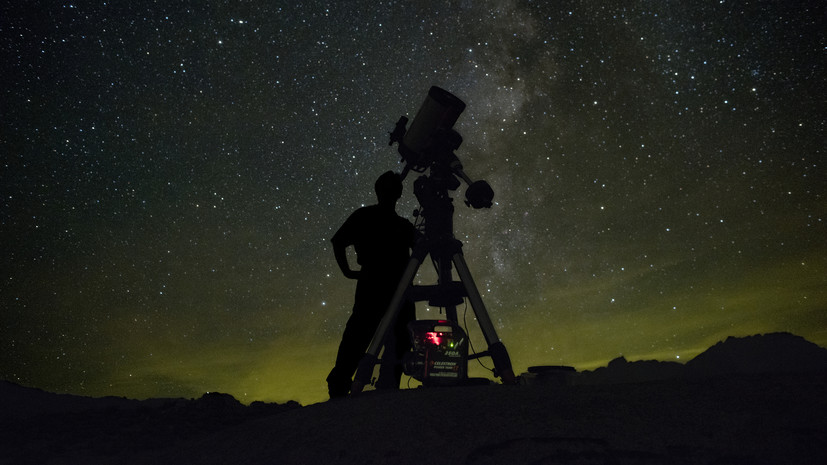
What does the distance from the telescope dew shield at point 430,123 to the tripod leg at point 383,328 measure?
1450 mm

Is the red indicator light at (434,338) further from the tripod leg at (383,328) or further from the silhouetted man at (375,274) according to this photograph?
the silhouetted man at (375,274)

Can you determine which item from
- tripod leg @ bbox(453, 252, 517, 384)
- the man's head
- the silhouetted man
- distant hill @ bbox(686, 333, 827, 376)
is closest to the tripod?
tripod leg @ bbox(453, 252, 517, 384)

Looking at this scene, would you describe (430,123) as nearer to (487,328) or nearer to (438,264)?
(438,264)

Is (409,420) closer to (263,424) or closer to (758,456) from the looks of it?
(263,424)

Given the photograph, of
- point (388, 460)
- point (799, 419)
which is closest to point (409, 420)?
point (388, 460)

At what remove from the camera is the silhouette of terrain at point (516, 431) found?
8.47ft

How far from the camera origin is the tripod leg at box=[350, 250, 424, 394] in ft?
14.1

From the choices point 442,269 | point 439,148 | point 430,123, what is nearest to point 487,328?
point 442,269

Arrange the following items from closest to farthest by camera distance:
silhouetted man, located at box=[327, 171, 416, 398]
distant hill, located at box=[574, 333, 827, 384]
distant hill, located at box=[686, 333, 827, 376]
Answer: silhouetted man, located at box=[327, 171, 416, 398] < distant hill, located at box=[574, 333, 827, 384] < distant hill, located at box=[686, 333, 827, 376]

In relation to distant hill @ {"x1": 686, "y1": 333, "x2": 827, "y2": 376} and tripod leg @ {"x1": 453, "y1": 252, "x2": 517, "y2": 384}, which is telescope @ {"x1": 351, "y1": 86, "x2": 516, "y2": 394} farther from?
distant hill @ {"x1": 686, "y1": 333, "x2": 827, "y2": 376}

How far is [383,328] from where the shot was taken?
4477 mm

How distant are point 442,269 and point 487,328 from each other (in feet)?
3.10

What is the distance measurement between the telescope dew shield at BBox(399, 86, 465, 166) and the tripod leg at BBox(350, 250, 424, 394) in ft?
4.76

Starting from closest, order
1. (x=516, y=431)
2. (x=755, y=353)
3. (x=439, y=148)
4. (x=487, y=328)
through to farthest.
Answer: (x=516, y=431), (x=487, y=328), (x=439, y=148), (x=755, y=353)
